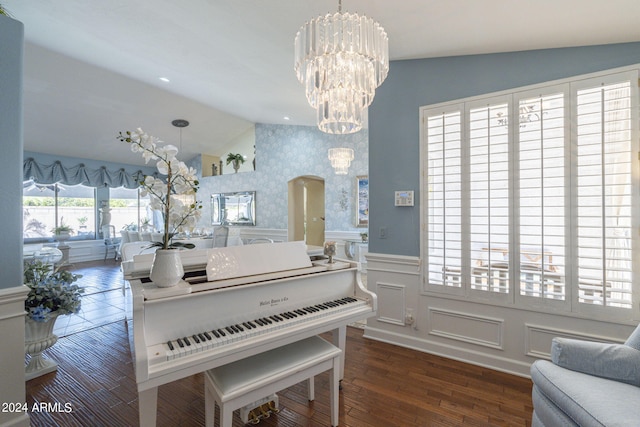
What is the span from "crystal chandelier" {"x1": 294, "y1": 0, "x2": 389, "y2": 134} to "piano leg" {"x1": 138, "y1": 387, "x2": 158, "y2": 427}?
1827mm

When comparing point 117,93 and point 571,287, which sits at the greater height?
point 117,93

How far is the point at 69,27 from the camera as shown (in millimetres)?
3449

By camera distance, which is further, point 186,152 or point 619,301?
point 186,152

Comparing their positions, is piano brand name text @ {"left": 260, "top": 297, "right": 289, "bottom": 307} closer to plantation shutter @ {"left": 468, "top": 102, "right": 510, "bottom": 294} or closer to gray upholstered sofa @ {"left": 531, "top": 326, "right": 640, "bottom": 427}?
gray upholstered sofa @ {"left": 531, "top": 326, "right": 640, "bottom": 427}

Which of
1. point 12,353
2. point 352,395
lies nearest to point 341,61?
point 352,395

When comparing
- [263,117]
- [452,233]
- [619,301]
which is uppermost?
[263,117]

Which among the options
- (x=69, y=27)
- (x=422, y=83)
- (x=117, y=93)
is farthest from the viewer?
(x=117, y=93)

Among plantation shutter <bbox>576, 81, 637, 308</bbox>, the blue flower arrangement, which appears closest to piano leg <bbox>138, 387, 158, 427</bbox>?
the blue flower arrangement

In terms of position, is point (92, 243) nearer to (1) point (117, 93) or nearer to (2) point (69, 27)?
(1) point (117, 93)

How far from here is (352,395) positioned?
2102 millimetres

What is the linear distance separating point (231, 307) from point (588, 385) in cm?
188

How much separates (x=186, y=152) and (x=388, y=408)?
8226 mm

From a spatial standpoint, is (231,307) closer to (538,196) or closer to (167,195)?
(167,195)

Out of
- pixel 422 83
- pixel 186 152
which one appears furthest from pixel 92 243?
pixel 422 83
